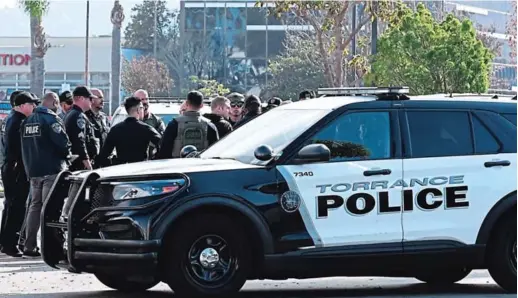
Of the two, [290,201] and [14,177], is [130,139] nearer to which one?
[14,177]

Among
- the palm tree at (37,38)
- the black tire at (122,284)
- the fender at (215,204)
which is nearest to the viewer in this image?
the fender at (215,204)

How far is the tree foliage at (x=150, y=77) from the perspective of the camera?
75.9m

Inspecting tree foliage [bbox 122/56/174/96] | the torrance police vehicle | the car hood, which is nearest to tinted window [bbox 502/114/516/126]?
the torrance police vehicle

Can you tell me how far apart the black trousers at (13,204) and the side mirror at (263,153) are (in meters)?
5.01

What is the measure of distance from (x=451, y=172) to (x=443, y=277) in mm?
1452

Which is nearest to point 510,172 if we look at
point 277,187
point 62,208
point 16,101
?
point 277,187

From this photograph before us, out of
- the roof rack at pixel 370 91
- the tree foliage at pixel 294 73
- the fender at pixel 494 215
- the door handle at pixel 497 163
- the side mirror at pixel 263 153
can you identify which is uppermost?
the roof rack at pixel 370 91

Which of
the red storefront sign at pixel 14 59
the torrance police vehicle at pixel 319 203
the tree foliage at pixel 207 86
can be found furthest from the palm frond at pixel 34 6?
the red storefront sign at pixel 14 59

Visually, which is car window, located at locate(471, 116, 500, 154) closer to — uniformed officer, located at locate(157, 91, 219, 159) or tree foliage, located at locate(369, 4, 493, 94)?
uniformed officer, located at locate(157, 91, 219, 159)

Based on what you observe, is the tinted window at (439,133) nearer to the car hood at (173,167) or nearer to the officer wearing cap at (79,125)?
the car hood at (173,167)

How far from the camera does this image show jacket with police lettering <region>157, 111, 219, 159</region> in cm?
1292

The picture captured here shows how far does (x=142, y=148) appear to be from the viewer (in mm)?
13164

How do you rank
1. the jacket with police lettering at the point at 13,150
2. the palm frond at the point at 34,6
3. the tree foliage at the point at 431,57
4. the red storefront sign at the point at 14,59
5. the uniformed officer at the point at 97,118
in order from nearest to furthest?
the jacket with police lettering at the point at 13,150 < the uniformed officer at the point at 97,118 < the tree foliage at the point at 431,57 < the palm frond at the point at 34,6 < the red storefront sign at the point at 14,59

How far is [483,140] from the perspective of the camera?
33.4 feet
